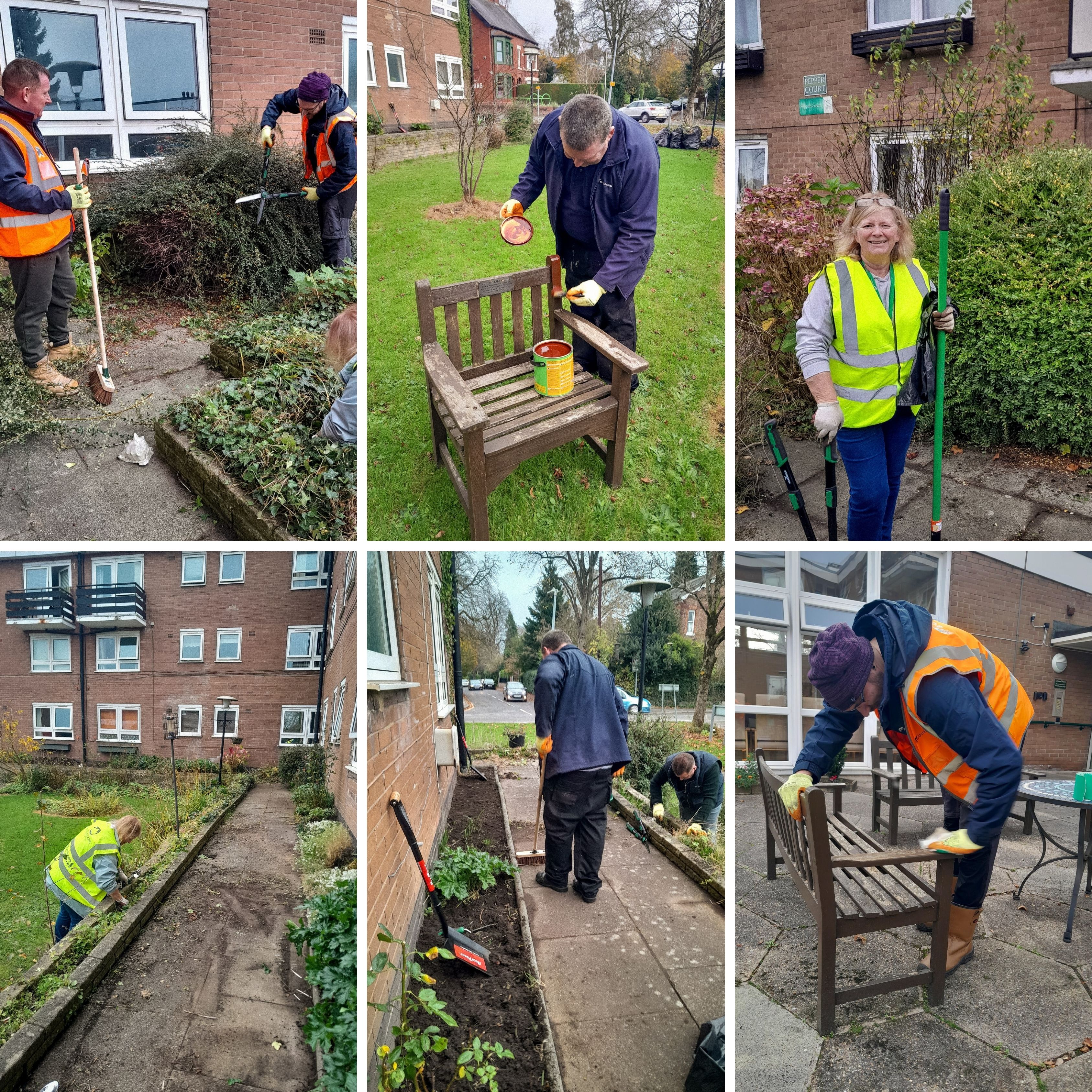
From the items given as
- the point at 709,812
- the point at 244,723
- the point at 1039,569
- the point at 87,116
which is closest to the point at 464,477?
the point at 244,723

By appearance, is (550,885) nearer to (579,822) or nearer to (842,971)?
(579,822)

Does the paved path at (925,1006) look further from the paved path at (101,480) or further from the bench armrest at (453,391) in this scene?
the paved path at (101,480)

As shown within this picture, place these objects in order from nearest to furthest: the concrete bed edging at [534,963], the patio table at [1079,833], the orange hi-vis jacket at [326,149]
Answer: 1. the concrete bed edging at [534,963]
2. the patio table at [1079,833]
3. the orange hi-vis jacket at [326,149]

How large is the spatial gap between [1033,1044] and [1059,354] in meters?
3.54

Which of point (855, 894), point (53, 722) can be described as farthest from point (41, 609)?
point (855, 894)

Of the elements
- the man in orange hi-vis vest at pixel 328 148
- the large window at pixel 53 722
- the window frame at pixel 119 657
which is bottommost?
the large window at pixel 53 722

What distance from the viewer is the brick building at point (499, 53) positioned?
5316 millimetres

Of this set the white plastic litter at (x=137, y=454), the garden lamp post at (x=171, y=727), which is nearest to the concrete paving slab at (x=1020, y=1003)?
the garden lamp post at (x=171, y=727)

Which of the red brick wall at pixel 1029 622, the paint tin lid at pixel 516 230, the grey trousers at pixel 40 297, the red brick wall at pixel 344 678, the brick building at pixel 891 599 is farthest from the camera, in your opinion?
the red brick wall at pixel 1029 622

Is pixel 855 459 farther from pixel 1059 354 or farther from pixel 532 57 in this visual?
pixel 532 57

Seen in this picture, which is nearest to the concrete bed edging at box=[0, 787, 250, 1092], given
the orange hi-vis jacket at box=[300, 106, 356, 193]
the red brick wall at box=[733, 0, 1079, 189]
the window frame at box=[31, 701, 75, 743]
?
the window frame at box=[31, 701, 75, 743]

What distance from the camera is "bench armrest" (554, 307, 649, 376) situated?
12.6 feet

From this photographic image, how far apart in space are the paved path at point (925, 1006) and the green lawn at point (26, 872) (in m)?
3.24

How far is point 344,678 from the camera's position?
3.27 m
